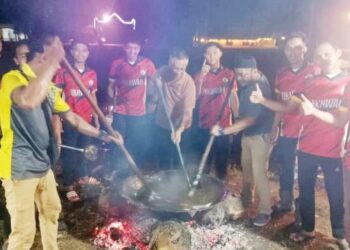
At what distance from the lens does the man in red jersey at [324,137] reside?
4398 mm

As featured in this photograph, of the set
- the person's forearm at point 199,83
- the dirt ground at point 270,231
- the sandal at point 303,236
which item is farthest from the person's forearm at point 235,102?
the sandal at point 303,236

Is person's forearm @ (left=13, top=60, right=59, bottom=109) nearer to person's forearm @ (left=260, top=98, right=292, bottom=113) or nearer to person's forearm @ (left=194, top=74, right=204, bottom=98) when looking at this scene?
person's forearm @ (left=260, top=98, right=292, bottom=113)

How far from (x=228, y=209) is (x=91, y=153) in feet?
8.61

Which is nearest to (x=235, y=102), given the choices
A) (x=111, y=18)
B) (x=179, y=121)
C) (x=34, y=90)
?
(x=179, y=121)

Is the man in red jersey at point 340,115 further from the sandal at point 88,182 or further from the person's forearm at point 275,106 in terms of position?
the sandal at point 88,182

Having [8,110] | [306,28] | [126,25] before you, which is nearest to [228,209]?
[8,110]

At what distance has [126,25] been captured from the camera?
19812mm

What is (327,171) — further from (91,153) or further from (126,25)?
(126,25)

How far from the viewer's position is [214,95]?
6.41 metres

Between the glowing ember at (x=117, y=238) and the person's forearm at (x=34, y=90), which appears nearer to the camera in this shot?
the person's forearm at (x=34, y=90)

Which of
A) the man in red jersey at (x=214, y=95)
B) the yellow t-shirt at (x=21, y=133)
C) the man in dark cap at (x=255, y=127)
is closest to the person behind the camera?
the yellow t-shirt at (x=21, y=133)

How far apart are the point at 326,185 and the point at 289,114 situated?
4.43ft

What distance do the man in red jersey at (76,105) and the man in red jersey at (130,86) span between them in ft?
1.56

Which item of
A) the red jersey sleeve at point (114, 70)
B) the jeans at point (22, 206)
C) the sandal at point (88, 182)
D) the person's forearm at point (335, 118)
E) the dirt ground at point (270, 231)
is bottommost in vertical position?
the dirt ground at point (270, 231)
